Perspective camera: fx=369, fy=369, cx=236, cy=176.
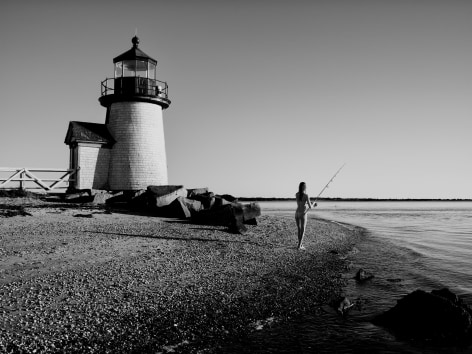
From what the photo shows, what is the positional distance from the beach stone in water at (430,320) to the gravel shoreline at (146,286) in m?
1.56

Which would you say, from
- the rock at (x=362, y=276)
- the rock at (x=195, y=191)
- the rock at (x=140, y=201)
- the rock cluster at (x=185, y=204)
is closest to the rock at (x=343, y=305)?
the rock at (x=362, y=276)

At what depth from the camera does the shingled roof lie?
1035 inches

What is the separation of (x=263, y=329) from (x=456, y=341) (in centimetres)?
352

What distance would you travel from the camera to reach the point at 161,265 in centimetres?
997

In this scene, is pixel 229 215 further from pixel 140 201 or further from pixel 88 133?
pixel 88 133

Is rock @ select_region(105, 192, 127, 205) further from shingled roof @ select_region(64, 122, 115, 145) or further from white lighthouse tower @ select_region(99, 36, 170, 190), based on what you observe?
shingled roof @ select_region(64, 122, 115, 145)

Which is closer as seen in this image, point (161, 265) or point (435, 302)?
point (435, 302)

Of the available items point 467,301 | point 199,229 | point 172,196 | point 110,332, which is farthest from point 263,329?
point 172,196

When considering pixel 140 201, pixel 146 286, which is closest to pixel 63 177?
pixel 140 201

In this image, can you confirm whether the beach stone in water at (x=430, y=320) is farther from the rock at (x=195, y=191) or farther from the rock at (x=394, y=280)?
the rock at (x=195, y=191)

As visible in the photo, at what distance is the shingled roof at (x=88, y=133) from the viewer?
26281 millimetres

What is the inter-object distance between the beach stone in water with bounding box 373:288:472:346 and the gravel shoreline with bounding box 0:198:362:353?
1.56 m

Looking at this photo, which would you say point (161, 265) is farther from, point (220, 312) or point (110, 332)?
point (110, 332)

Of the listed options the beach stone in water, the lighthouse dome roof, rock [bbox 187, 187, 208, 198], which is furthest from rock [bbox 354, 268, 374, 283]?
the lighthouse dome roof
